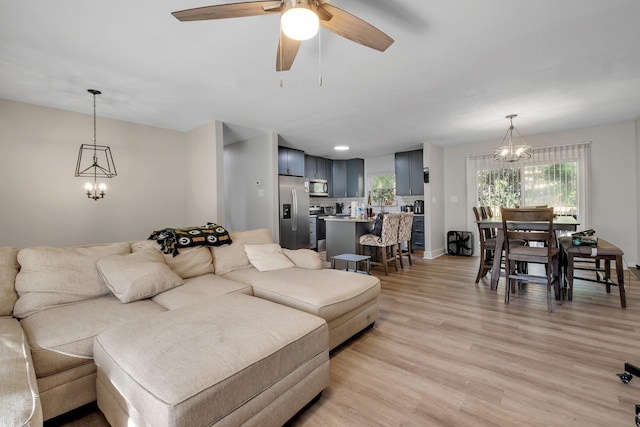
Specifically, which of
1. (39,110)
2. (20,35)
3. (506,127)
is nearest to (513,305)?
(506,127)

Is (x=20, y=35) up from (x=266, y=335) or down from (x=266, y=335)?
up

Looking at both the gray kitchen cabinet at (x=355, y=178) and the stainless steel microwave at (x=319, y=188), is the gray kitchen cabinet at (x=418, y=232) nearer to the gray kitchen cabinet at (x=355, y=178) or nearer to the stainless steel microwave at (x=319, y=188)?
the gray kitchen cabinet at (x=355, y=178)

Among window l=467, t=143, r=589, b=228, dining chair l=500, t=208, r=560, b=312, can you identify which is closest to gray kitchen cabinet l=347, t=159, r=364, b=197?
window l=467, t=143, r=589, b=228

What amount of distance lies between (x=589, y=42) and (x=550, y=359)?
7.95 feet

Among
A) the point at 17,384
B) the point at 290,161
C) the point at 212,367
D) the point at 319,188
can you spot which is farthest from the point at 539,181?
the point at 17,384

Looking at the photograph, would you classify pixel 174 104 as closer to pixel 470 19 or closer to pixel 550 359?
pixel 470 19

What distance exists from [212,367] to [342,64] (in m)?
2.51

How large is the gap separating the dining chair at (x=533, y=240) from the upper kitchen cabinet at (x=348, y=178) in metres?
4.58

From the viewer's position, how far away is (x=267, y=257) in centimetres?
294

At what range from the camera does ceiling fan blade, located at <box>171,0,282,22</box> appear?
59.1 inches

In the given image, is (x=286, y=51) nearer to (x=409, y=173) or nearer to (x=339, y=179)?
(x=409, y=173)

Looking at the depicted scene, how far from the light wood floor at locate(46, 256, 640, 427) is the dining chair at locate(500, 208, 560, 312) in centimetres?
29

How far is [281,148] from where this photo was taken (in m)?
5.90

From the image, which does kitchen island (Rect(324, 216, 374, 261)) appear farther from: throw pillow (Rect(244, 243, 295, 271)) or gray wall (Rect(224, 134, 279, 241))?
throw pillow (Rect(244, 243, 295, 271))
